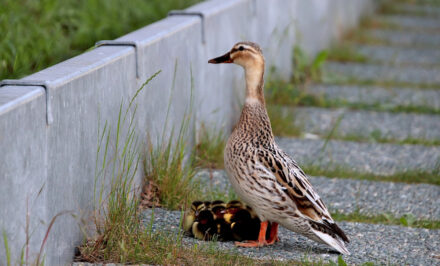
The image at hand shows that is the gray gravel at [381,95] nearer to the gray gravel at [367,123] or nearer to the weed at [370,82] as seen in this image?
the weed at [370,82]

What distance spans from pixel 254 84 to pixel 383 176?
227cm

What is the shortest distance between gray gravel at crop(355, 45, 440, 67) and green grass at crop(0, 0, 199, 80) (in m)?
4.21

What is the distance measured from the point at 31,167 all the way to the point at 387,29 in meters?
12.5

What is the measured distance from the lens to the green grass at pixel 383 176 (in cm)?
732

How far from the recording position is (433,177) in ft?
24.2

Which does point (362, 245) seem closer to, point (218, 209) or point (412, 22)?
point (218, 209)

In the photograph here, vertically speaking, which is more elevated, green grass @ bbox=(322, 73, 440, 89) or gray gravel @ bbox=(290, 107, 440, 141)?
green grass @ bbox=(322, 73, 440, 89)

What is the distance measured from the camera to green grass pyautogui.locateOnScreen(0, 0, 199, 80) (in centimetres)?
732

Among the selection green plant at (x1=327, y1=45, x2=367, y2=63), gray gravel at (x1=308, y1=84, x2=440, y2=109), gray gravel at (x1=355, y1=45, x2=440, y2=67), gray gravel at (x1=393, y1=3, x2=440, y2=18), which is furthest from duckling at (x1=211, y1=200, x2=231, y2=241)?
gray gravel at (x1=393, y1=3, x2=440, y2=18)

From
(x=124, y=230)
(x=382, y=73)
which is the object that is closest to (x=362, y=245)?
(x=124, y=230)

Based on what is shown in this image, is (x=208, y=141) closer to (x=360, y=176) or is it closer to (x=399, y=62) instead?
(x=360, y=176)

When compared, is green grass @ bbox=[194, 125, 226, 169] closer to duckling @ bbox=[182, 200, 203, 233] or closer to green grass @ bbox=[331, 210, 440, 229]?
green grass @ bbox=[331, 210, 440, 229]

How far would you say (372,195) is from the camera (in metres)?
6.83

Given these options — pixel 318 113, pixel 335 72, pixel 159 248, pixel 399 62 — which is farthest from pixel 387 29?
pixel 159 248
